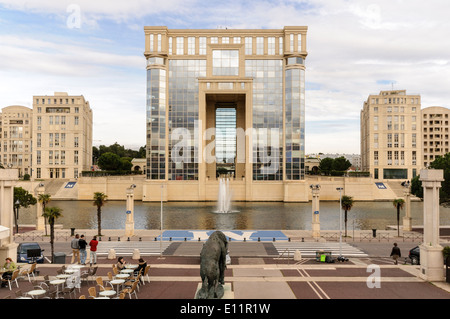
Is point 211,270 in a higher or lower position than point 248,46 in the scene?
lower

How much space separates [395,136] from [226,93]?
5684cm

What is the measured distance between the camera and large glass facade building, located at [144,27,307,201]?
83.3m

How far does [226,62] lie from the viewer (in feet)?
276

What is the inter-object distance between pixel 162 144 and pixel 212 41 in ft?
87.7

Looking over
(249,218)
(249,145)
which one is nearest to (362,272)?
(249,218)

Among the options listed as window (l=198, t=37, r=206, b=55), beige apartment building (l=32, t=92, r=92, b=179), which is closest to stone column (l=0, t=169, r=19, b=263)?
window (l=198, t=37, r=206, b=55)

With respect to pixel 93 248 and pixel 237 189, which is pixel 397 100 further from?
pixel 93 248

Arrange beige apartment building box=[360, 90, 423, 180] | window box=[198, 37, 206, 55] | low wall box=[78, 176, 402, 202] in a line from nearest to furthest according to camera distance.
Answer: low wall box=[78, 176, 402, 202] → window box=[198, 37, 206, 55] → beige apartment building box=[360, 90, 423, 180]

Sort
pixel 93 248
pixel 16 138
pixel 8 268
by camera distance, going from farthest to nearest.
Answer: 1. pixel 16 138
2. pixel 93 248
3. pixel 8 268

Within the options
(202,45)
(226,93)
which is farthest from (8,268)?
(202,45)

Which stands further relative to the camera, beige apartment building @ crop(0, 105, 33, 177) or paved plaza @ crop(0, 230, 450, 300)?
beige apartment building @ crop(0, 105, 33, 177)

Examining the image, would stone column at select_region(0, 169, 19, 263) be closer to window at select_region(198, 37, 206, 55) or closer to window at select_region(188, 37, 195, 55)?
window at select_region(188, 37, 195, 55)

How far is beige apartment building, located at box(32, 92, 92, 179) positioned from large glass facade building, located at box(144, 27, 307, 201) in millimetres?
37741

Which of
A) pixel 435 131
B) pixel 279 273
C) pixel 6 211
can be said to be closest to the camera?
pixel 6 211
